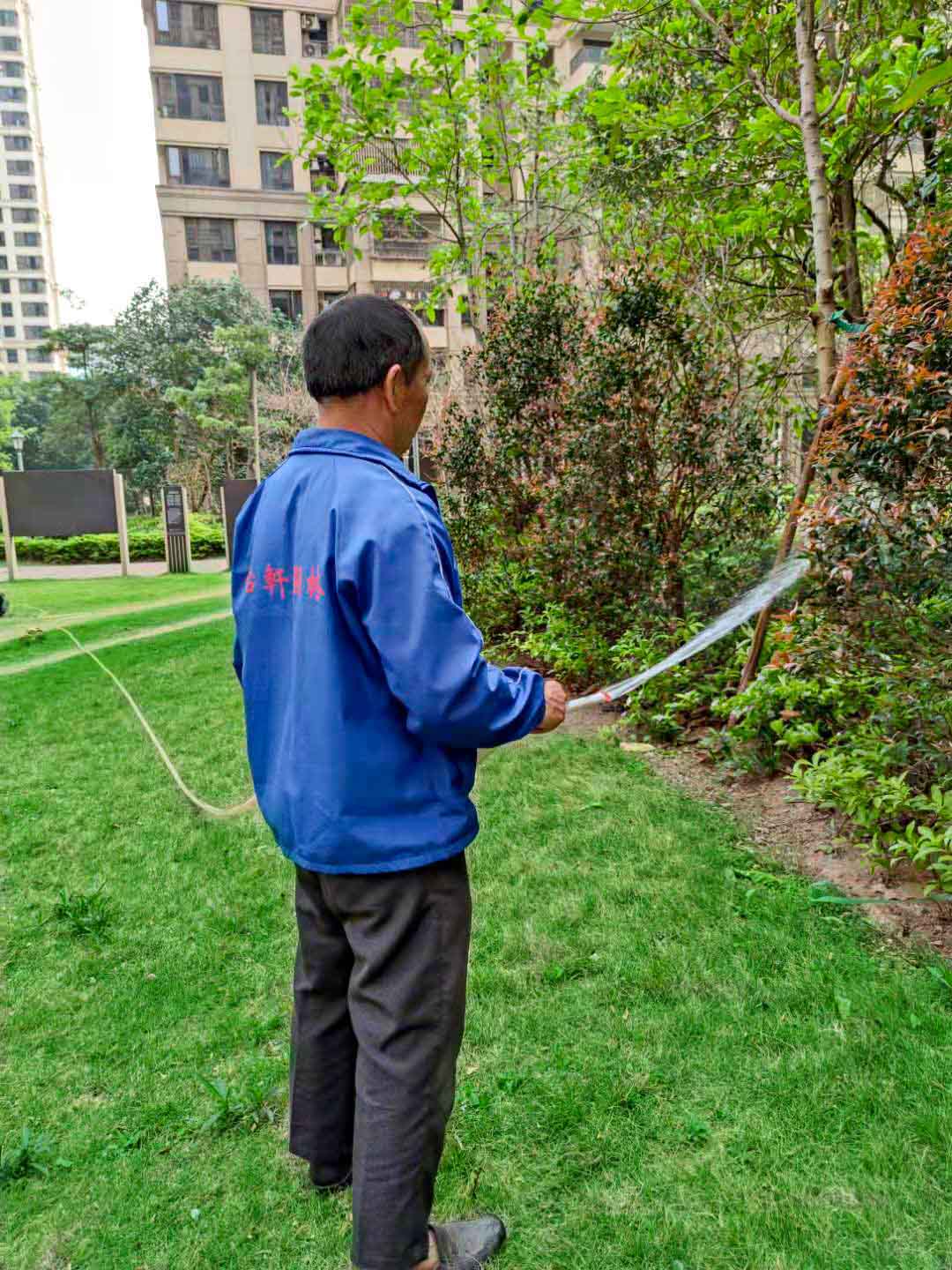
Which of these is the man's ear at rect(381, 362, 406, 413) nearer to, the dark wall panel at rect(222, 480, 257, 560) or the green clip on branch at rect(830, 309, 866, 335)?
the green clip on branch at rect(830, 309, 866, 335)

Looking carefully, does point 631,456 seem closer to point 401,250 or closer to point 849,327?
point 849,327

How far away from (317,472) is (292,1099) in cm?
141

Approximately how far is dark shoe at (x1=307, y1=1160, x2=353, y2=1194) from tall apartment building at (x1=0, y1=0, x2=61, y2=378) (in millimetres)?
113688

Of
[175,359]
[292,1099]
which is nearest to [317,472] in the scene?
[292,1099]

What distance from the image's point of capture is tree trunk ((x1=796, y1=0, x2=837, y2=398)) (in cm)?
419

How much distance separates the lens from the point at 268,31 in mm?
42594

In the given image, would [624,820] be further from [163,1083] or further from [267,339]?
[267,339]

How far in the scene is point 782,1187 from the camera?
211 centimetres

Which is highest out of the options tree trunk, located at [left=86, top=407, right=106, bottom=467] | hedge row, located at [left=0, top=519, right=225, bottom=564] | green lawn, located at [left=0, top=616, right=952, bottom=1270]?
tree trunk, located at [left=86, top=407, right=106, bottom=467]

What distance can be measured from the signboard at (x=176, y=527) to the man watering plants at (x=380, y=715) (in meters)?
18.3

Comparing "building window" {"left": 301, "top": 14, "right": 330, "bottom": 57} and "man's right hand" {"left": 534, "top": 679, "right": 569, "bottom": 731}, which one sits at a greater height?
"building window" {"left": 301, "top": 14, "right": 330, "bottom": 57}

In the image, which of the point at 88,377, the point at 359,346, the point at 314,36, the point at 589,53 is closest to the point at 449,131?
the point at 359,346

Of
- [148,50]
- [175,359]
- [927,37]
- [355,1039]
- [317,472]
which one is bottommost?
[355,1039]

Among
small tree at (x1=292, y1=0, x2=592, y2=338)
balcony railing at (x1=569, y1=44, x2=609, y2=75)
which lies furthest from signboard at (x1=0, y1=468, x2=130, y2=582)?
balcony railing at (x1=569, y1=44, x2=609, y2=75)
